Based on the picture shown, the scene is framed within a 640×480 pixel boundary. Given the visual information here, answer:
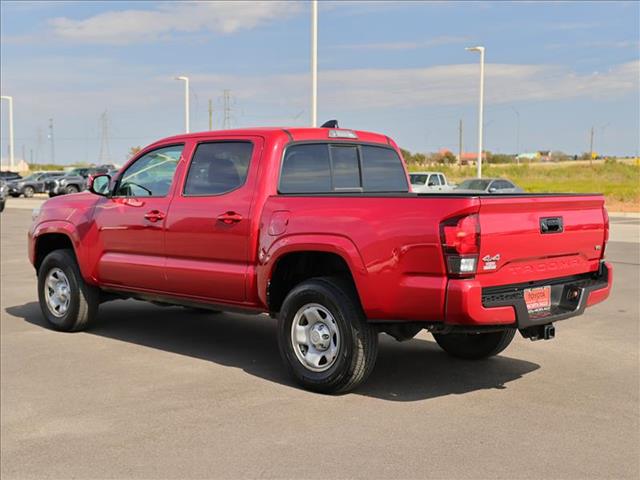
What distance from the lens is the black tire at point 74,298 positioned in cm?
800

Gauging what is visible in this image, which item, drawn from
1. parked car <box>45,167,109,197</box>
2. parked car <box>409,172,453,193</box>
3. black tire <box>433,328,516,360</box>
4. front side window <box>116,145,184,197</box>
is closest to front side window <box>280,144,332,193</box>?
front side window <box>116,145,184,197</box>

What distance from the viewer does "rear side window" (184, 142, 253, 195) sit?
651 centimetres

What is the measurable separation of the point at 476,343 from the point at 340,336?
5.52 feet

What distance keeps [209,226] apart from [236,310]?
29.1 inches

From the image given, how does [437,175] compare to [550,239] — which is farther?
[437,175]

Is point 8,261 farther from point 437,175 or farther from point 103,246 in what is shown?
point 437,175

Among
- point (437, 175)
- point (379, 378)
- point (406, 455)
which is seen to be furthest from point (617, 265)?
point (437, 175)

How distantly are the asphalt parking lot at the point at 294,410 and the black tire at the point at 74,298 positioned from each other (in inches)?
5.5

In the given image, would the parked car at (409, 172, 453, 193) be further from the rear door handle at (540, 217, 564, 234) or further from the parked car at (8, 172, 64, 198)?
the rear door handle at (540, 217, 564, 234)

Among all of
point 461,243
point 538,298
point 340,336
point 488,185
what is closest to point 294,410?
point 340,336

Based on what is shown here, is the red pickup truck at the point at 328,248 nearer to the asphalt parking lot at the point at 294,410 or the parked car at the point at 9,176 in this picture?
the asphalt parking lot at the point at 294,410

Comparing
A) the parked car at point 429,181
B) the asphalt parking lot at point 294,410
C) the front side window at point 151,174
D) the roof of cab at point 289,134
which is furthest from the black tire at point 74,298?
the parked car at point 429,181

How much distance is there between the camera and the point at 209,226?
Answer: 6.54 metres

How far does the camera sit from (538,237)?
542cm
